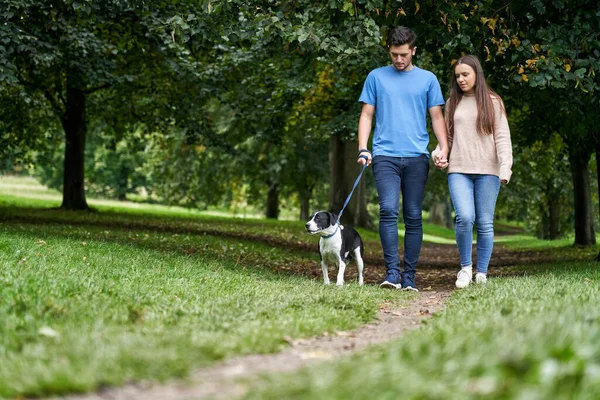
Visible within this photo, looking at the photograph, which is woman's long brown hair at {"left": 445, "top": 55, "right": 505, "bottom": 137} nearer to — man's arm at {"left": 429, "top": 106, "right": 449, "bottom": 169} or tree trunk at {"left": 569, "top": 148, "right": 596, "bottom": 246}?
man's arm at {"left": 429, "top": 106, "right": 449, "bottom": 169}

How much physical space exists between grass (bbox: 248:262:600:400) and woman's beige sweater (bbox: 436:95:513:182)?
368cm

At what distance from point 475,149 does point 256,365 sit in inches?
194

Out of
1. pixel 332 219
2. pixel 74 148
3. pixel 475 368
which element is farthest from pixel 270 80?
pixel 475 368

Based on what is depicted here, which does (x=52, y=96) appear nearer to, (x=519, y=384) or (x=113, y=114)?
(x=113, y=114)

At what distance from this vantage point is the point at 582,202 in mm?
21422

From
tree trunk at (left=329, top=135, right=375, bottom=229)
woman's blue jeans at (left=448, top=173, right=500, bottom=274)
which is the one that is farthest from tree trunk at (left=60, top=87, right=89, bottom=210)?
woman's blue jeans at (left=448, top=173, right=500, bottom=274)

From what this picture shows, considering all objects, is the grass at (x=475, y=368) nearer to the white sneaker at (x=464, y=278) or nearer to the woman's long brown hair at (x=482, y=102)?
the white sneaker at (x=464, y=278)

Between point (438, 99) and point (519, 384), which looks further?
point (438, 99)

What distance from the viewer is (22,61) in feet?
52.1

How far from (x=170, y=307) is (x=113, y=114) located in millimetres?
19673

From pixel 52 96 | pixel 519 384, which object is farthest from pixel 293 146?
pixel 519 384

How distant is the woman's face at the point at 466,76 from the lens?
314 inches

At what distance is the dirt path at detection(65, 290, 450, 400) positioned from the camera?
3.21m

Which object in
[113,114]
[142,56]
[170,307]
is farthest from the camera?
[113,114]
